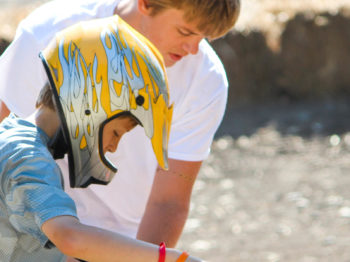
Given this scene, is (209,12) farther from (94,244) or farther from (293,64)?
(293,64)

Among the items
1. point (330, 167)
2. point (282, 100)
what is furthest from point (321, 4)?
point (330, 167)

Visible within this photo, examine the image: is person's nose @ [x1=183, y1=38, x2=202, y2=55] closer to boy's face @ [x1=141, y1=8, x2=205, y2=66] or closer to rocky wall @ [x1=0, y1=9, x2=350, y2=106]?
boy's face @ [x1=141, y1=8, x2=205, y2=66]

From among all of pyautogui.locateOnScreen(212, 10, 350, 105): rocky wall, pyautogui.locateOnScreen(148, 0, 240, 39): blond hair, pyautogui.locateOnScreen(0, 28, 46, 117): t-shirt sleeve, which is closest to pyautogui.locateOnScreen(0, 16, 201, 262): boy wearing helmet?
pyautogui.locateOnScreen(148, 0, 240, 39): blond hair

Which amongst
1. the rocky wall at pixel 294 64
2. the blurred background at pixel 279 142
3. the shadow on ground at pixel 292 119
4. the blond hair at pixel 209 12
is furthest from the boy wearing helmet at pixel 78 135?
the rocky wall at pixel 294 64

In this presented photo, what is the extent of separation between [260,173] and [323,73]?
2.44 m

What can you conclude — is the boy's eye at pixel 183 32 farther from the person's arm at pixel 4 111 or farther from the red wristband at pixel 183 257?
the red wristband at pixel 183 257

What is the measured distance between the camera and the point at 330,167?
7.13 meters

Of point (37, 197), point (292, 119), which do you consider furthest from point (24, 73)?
point (292, 119)

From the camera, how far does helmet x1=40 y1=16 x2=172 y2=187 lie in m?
2.22

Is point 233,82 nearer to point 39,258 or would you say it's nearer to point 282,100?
point 282,100

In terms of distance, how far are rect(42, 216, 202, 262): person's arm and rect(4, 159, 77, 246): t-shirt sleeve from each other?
→ 26mm

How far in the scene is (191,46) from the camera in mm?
3045

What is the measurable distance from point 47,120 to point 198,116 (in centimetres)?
100

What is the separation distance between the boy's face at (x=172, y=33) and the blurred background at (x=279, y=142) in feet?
8.49
